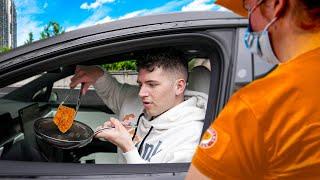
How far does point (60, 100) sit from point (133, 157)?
3.22 ft

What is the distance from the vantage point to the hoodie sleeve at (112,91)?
8.80ft

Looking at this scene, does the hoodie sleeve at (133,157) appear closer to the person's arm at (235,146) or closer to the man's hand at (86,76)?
the man's hand at (86,76)

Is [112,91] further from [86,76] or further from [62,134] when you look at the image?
[62,134]

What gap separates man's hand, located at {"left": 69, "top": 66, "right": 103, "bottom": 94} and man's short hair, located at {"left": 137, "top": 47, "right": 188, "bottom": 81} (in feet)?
0.86

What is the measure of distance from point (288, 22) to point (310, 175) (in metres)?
0.30

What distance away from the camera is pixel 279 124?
2.95ft

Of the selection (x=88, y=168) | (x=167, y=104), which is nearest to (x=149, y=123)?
(x=167, y=104)

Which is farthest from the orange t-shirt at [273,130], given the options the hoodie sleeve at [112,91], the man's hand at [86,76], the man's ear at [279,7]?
the hoodie sleeve at [112,91]

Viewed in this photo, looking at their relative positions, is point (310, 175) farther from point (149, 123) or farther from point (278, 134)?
point (149, 123)

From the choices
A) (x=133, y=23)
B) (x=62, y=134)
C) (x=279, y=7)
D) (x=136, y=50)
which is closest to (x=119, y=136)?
(x=62, y=134)

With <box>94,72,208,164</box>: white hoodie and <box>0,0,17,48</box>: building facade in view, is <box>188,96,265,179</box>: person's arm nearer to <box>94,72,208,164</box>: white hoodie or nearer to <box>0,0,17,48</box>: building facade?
<box>94,72,208,164</box>: white hoodie

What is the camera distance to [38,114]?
8.44ft

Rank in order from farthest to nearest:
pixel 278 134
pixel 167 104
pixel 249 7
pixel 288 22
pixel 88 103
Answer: pixel 88 103 < pixel 167 104 < pixel 249 7 < pixel 288 22 < pixel 278 134

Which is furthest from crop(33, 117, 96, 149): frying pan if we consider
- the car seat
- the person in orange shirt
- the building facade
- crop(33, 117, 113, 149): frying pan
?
the building facade
